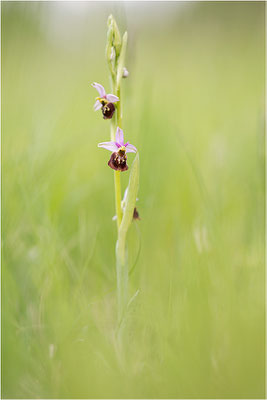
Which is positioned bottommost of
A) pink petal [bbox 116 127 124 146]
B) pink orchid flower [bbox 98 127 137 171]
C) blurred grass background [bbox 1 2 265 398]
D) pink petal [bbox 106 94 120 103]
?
blurred grass background [bbox 1 2 265 398]

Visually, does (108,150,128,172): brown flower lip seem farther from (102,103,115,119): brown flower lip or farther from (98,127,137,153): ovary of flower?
(102,103,115,119): brown flower lip

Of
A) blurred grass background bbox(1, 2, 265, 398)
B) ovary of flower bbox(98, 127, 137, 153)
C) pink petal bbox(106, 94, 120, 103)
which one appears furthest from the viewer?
ovary of flower bbox(98, 127, 137, 153)

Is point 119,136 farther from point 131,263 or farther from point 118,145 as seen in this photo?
point 131,263

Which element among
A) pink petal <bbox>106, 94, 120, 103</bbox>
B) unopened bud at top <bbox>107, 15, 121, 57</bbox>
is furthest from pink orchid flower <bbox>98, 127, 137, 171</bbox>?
unopened bud at top <bbox>107, 15, 121, 57</bbox>

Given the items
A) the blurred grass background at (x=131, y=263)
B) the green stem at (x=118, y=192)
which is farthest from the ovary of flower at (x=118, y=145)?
the blurred grass background at (x=131, y=263)

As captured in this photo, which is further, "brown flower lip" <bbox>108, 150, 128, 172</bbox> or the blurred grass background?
"brown flower lip" <bbox>108, 150, 128, 172</bbox>

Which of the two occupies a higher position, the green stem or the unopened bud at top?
the unopened bud at top

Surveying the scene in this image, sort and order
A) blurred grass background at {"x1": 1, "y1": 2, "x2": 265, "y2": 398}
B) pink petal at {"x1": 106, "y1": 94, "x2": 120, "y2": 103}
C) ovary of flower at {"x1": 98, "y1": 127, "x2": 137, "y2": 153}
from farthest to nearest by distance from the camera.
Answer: ovary of flower at {"x1": 98, "y1": 127, "x2": 137, "y2": 153}, pink petal at {"x1": 106, "y1": 94, "x2": 120, "y2": 103}, blurred grass background at {"x1": 1, "y1": 2, "x2": 265, "y2": 398}

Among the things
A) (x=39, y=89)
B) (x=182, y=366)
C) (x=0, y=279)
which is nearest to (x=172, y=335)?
(x=182, y=366)

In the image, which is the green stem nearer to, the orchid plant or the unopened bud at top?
the orchid plant
